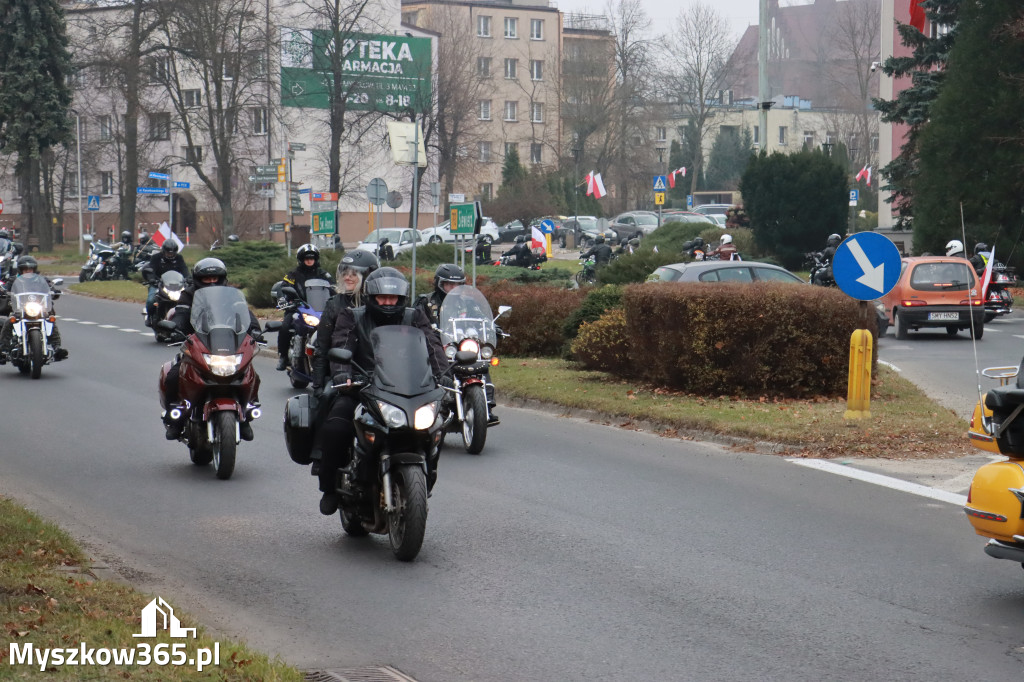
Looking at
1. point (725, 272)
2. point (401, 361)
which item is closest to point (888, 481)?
point (401, 361)

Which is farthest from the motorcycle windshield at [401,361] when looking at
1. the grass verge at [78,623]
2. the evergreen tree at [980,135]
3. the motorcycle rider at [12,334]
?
the evergreen tree at [980,135]

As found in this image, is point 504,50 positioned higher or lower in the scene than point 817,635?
higher

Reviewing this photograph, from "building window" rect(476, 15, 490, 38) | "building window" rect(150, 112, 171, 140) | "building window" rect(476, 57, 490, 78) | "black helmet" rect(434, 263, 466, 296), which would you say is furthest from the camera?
"building window" rect(476, 15, 490, 38)

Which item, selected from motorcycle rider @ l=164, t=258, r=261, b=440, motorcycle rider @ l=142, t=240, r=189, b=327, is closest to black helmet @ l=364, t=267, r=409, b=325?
motorcycle rider @ l=164, t=258, r=261, b=440

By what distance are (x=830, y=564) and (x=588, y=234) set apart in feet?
179

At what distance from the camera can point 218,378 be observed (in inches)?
422

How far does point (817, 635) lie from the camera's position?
20.6ft

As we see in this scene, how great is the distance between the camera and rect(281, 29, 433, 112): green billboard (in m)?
58.4

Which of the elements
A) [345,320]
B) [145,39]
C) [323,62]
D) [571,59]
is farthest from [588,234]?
[345,320]

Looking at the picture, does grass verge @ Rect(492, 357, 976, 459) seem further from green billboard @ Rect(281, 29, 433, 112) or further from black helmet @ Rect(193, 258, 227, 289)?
green billboard @ Rect(281, 29, 433, 112)

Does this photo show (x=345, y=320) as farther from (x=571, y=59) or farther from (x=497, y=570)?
(x=571, y=59)

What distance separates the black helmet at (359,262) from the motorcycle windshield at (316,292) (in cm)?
731

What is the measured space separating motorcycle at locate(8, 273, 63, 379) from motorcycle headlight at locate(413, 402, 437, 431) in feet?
39.8

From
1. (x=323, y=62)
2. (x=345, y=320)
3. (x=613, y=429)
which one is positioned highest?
(x=323, y=62)
